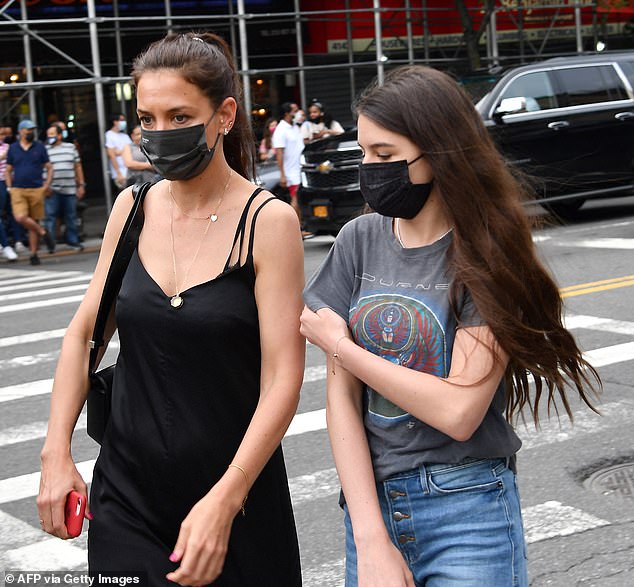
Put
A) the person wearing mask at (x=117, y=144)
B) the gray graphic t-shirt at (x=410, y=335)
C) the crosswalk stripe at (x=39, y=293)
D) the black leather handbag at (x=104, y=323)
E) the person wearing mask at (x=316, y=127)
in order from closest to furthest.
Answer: the gray graphic t-shirt at (x=410, y=335), the black leather handbag at (x=104, y=323), the crosswalk stripe at (x=39, y=293), the person wearing mask at (x=117, y=144), the person wearing mask at (x=316, y=127)

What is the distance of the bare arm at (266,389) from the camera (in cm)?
245

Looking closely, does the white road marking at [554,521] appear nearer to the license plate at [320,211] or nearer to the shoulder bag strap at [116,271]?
the shoulder bag strap at [116,271]

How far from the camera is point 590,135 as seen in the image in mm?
15078

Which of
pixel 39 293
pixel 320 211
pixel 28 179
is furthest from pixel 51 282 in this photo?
pixel 320 211

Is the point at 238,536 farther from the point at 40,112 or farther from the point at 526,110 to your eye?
the point at 40,112

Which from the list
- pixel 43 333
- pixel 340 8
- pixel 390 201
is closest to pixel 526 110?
pixel 43 333

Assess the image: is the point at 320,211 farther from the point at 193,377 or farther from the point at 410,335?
the point at 410,335

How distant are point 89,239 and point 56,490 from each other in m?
16.5

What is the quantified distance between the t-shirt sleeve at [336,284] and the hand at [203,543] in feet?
1.67

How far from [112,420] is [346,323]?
634mm

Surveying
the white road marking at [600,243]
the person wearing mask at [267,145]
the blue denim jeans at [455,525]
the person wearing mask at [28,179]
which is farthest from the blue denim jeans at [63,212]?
the blue denim jeans at [455,525]

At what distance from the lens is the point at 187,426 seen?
105 inches

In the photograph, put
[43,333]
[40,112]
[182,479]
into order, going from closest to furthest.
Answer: [182,479], [43,333], [40,112]

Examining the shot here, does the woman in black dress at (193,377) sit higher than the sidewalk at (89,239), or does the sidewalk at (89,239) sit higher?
the woman in black dress at (193,377)
